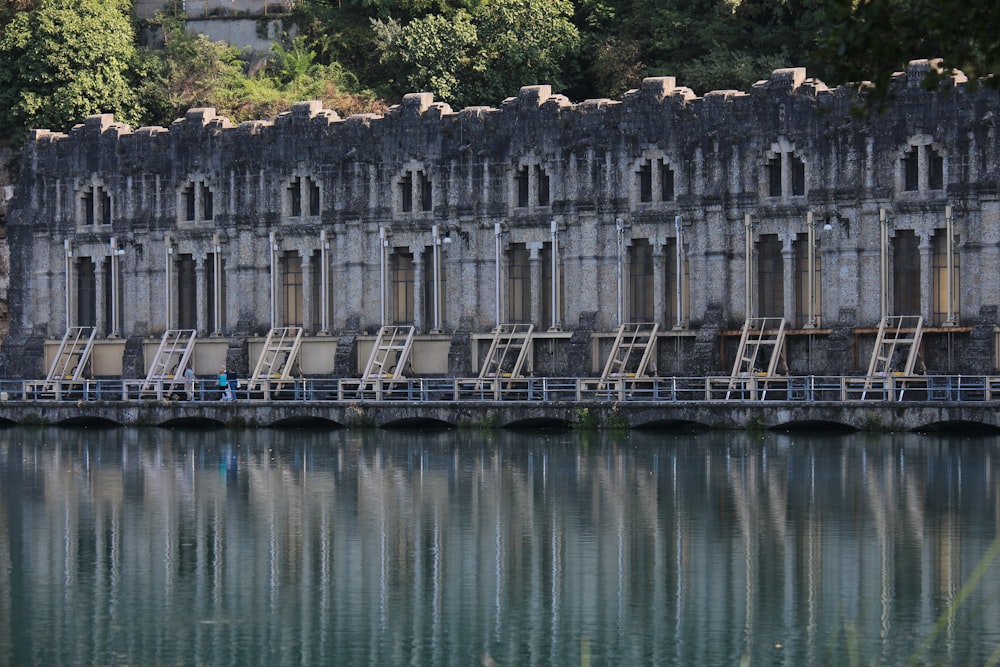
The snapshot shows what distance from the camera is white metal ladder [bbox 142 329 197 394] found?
78.7 metres

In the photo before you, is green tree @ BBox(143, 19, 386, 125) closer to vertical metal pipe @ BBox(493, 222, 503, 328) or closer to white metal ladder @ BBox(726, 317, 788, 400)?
vertical metal pipe @ BBox(493, 222, 503, 328)

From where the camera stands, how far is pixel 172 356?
3174 inches

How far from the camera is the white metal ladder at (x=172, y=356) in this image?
78688mm

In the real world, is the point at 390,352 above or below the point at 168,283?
below

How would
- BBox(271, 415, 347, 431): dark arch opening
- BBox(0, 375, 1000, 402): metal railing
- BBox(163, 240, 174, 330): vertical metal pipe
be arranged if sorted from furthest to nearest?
BBox(163, 240, 174, 330): vertical metal pipe, BBox(271, 415, 347, 431): dark arch opening, BBox(0, 375, 1000, 402): metal railing

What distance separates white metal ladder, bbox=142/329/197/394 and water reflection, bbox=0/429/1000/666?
20.7 meters

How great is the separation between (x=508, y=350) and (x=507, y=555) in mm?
37369

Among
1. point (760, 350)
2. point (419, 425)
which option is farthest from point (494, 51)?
point (419, 425)

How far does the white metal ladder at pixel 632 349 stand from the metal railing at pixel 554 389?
0.93 m

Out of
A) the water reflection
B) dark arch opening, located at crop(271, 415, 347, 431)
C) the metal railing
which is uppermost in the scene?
the metal railing

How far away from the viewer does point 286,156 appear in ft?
261

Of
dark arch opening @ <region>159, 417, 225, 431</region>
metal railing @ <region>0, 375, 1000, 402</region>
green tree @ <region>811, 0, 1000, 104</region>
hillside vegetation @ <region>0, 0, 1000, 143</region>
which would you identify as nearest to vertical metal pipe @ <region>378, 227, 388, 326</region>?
metal railing @ <region>0, 375, 1000, 402</region>

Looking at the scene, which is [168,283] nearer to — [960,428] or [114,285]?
[114,285]

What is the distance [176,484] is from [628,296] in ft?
87.7
